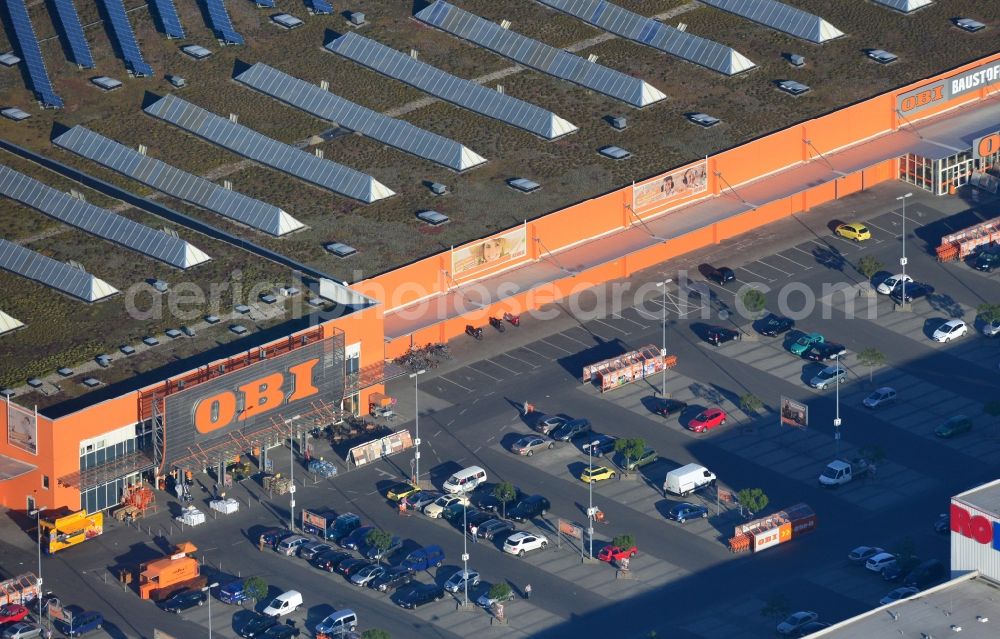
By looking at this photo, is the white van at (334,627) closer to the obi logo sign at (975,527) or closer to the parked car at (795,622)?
the parked car at (795,622)

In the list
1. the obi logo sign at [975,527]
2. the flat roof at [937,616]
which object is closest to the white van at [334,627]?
the flat roof at [937,616]

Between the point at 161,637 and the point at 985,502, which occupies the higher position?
the point at 985,502

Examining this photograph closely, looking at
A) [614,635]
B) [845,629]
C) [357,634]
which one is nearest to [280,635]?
[357,634]

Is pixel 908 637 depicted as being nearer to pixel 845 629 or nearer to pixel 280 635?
pixel 845 629

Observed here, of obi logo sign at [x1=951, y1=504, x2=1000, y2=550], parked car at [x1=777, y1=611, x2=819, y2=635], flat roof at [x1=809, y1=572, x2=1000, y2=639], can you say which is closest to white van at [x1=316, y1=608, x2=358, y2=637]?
parked car at [x1=777, y1=611, x2=819, y2=635]

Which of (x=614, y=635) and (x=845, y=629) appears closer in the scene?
(x=845, y=629)

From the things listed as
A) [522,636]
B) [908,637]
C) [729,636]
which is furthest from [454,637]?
[908,637]

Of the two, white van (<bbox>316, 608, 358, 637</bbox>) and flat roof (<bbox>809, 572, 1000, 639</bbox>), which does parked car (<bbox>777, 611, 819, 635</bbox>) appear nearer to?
flat roof (<bbox>809, 572, 1000, 639</bbox>)
